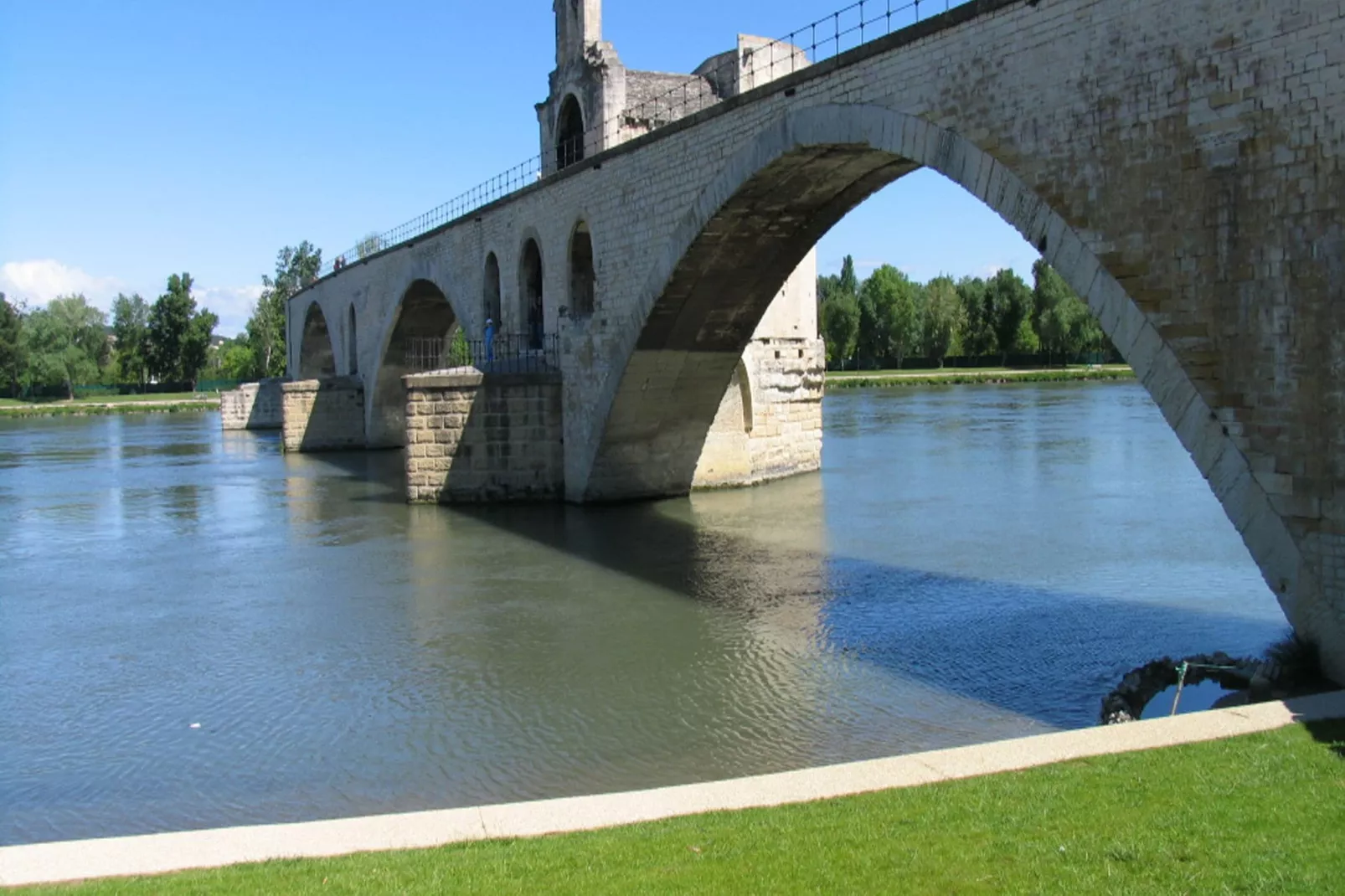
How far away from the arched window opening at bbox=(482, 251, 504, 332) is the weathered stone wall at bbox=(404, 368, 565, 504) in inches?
246

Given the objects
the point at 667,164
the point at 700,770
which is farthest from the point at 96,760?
the point at 667,164

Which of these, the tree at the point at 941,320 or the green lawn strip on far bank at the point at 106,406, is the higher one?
the tree at the point at 941,320

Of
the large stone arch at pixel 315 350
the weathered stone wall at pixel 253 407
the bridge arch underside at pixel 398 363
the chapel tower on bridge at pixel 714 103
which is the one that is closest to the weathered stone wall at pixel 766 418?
the chapel tower on bridge at pixel 714 103

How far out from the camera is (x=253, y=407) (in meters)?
51.6

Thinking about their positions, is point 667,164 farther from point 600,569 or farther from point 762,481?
point 762,481

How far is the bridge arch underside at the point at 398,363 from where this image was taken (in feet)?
126

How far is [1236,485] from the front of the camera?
9266 mm

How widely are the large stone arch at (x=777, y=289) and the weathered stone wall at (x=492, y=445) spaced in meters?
0.93

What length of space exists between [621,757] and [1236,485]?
4950 millimetres

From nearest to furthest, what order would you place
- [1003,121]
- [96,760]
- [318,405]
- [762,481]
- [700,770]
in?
1. [700,770]
2. [96,760]
3. [1003,121]
4. [762,481]
5. [318,405]

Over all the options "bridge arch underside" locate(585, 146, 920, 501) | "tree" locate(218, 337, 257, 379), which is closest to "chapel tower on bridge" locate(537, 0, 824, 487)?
"bridge arch underside" locate(585, 146, 920, 501)

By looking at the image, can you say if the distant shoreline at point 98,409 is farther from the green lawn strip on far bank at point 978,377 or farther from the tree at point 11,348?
the green lawn strip on far bank at point 978,377

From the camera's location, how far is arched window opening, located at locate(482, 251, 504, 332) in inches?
1128

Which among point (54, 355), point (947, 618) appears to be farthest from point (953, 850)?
point (54, 355)
